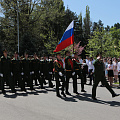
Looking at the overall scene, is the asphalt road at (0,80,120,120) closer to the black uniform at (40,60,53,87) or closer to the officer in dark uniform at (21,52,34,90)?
the officer in dark uniform at (21,52,34,90)

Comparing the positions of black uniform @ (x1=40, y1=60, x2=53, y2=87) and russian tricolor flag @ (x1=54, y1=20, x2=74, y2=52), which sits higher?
russian tricolor flag @ (x1=54, y1=20, x2=74, y2=52)

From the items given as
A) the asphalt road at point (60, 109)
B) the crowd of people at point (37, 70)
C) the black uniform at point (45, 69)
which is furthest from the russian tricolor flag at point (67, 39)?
the asphalt road at point (60, 109)

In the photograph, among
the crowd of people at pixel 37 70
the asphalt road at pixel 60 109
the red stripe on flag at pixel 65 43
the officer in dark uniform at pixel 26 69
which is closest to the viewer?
the asphalt road at pixel 60 109

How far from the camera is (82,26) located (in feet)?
219

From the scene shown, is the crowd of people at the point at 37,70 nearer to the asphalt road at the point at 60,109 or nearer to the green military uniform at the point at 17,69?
the green military uniform at the point at 17,69

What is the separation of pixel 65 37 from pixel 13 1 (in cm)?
2740

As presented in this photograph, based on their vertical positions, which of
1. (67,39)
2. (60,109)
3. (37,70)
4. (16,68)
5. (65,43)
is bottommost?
(60,109)

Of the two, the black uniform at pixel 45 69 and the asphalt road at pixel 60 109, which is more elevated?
the black uniform at pixel 45 69

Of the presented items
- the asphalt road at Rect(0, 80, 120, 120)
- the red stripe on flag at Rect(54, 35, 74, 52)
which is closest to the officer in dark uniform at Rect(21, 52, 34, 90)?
the red stripe on flag at Rect(54, 35, 74, 52)

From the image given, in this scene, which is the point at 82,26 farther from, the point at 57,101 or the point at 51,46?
the point at 57,101

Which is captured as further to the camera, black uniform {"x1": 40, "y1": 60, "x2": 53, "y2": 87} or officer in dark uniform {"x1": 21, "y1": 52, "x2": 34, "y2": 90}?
black uniform {"x1": 40, "y1": 60, "x2": 53, "y2": 87}

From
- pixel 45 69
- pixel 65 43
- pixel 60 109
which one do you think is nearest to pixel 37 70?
pixel 45 69

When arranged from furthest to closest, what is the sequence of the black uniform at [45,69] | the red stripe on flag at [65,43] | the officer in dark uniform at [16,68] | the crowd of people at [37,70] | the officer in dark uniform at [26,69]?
the black uniform at [45,69], the officer in dark uniform at [26,69], the red stripe on flag at [65,43], the officer in dark uniform at [16,68], the crowd of people at [37,70]

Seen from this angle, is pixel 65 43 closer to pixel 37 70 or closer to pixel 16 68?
pixel 37 70
